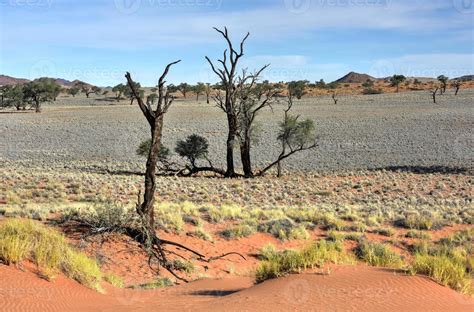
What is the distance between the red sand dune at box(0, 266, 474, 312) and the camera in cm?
764

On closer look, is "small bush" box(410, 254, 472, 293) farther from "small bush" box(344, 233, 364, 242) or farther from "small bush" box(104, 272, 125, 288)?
"small bush" box(344, 233, 364, 242)

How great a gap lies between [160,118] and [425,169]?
90.1 feet

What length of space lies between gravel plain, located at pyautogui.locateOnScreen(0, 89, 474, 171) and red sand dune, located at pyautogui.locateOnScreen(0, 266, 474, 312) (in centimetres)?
2834

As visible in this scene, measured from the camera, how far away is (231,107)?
31.7m

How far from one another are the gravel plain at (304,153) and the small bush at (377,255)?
75.4ft

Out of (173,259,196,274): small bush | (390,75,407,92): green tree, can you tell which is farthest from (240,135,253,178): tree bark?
(390,75,407,92): green tree

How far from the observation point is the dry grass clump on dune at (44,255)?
8.66 metres

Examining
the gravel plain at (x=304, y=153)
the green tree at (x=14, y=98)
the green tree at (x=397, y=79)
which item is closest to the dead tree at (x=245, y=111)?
the gravel plain at (x=304, y=153)

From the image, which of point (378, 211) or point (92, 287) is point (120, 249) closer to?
point (92, 287)

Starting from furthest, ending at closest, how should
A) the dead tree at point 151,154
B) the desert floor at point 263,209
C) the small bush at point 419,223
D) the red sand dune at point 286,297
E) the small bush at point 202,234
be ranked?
the small bush at point 419,223 → the small bush at point 202,234 → the dead tree at point 151,154 → the desert floor at point 263,209 → the red sand dune at point 286,297

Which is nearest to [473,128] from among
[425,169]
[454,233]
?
[425,169]

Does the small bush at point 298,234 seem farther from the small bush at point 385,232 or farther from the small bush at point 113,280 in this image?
the small bush at point 113,280

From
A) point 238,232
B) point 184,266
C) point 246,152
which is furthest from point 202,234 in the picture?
point 246,152

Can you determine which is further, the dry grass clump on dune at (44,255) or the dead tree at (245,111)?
the dead tree at (245,111)
